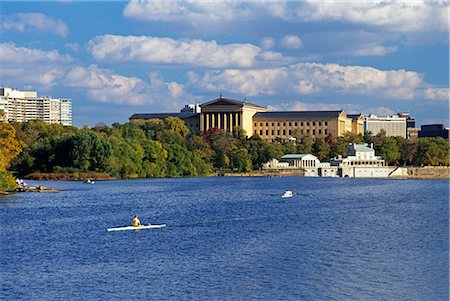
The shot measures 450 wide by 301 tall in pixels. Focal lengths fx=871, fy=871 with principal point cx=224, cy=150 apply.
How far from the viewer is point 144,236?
161ft

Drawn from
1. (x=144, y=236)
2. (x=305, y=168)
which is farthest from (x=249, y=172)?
(x=144, y=236)

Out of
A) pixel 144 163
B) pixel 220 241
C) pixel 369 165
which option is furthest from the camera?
pixel 369 165

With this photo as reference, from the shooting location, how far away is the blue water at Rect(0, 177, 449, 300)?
107 ft

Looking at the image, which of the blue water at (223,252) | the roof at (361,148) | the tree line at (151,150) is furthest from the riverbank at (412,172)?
the blue water at (223,252)

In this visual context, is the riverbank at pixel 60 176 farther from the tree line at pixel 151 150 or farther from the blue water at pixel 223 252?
the blue water at pixel 223 252

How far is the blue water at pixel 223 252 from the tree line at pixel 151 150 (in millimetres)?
22908

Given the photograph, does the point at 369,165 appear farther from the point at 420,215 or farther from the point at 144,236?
the point at 144,236

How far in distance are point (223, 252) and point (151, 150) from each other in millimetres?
94353

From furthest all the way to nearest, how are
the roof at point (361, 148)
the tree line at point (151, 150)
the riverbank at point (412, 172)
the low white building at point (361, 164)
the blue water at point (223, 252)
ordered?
the roof at point (361, 148) < the low white building at point (361, 164) < the riverbank at point (412, 172) < the tree line at point (151, 150) < the blue water at point (223, 252)

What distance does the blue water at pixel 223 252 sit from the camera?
32656 millimetres

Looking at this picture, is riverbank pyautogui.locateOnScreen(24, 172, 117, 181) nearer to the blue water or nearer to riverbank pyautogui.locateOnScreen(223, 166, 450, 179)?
the blue water

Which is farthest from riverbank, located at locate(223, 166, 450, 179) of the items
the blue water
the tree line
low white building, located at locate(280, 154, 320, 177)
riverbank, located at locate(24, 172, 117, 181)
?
the blue water

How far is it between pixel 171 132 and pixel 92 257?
419 ft

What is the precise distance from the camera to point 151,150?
135875 mm
